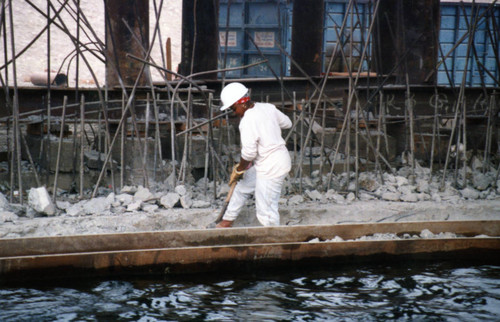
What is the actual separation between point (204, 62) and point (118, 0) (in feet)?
6.61

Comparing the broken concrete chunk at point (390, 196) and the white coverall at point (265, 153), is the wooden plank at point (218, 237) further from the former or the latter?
the broken concrete chunk at point (390, 196)

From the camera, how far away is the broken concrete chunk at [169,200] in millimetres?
6409

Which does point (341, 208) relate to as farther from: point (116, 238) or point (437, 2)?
point (437, 2)

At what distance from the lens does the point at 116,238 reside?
17.1 ft

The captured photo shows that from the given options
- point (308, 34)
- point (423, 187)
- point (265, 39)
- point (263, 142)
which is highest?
point (265, 39)

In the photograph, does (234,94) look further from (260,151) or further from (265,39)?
(265,39)

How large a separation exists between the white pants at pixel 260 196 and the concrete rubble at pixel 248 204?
0.50 metres

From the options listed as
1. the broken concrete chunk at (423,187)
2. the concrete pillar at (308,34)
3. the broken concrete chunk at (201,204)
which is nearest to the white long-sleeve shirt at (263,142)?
the broken concrete chunk at (201,204)

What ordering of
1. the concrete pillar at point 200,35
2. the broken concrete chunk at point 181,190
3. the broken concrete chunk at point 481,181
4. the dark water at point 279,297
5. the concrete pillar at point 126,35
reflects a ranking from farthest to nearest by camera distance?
the concrete pillar at point 200,35 < the concrete pillar at point 126,35 < the broken concrete chunk at point 481,181 < the broken concrete chunk at point 181,190 < the dark water at point 279,297

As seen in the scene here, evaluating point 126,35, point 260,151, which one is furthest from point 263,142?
point 126,35

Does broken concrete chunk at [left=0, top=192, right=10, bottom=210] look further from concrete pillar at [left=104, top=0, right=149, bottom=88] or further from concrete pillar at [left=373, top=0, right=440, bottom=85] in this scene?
concrete pillar at [left=373, top=0, right=440, bottom=85]

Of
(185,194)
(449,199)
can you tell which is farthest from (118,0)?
(449,199)

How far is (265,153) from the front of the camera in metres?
5.70

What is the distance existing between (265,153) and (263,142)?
115mm
